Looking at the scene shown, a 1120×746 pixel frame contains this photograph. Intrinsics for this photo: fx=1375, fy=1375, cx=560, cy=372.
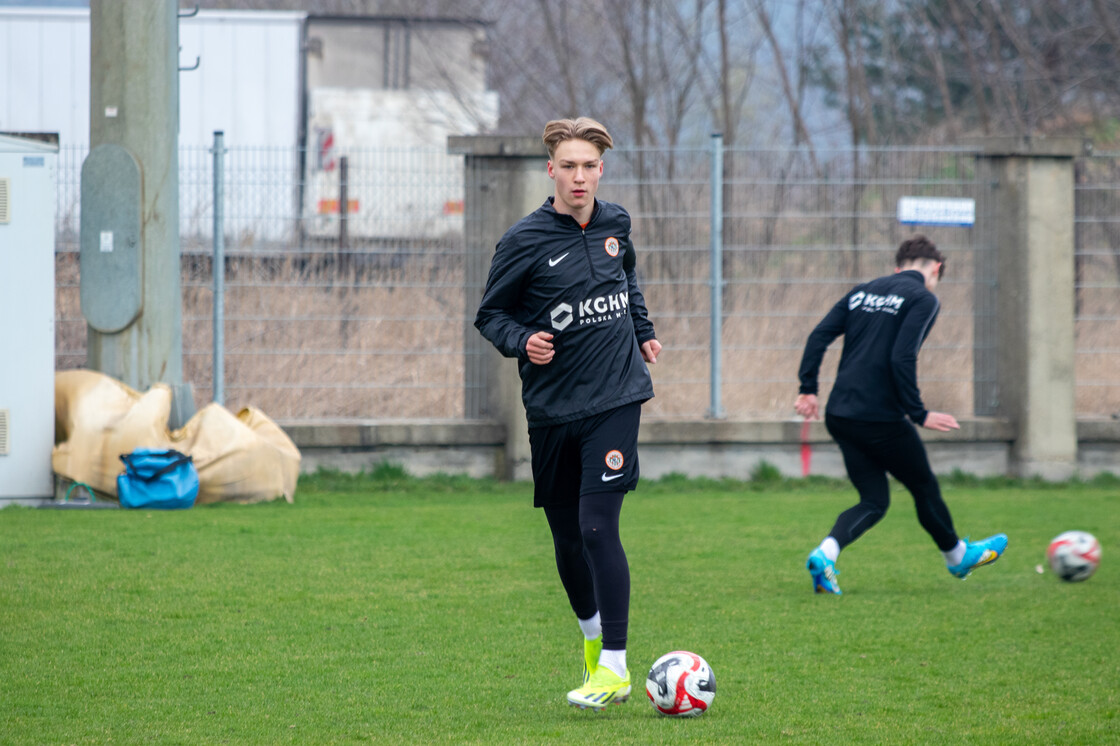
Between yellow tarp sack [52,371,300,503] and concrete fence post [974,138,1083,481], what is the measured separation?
631cm

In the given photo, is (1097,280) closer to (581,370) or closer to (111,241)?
(111,241)

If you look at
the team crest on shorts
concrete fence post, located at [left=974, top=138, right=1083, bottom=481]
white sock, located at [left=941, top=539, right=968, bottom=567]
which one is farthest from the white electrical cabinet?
concrete fence post, located at [left=974, top=138, right=1083, bottom=481]

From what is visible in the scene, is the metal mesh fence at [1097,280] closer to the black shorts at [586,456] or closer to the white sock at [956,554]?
the white sock at [956,554]

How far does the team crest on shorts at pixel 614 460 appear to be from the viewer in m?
4.77

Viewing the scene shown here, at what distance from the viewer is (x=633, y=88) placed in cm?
2075

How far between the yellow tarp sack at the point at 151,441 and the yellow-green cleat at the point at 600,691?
583cm

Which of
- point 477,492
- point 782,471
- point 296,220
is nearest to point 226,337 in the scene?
point 296,220

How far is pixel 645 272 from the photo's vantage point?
11812 mm

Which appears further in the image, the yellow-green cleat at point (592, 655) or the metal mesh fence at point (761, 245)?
the metal mesh fence at point (761, 245)

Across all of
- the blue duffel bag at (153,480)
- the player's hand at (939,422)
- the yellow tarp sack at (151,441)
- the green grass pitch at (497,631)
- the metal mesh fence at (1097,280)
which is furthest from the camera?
the metal mesh fence at (1097,280)

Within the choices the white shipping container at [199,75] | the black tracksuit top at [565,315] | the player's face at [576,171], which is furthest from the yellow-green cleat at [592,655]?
the white shipping container at [199,75]

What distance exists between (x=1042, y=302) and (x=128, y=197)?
7.67 meters

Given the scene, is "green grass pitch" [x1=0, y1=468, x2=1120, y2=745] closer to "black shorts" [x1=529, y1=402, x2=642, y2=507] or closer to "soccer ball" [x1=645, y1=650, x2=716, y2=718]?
"soccer ball" [x1=645, y1=650, x2=716, y2=718]

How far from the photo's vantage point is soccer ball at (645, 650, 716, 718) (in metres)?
4.58
